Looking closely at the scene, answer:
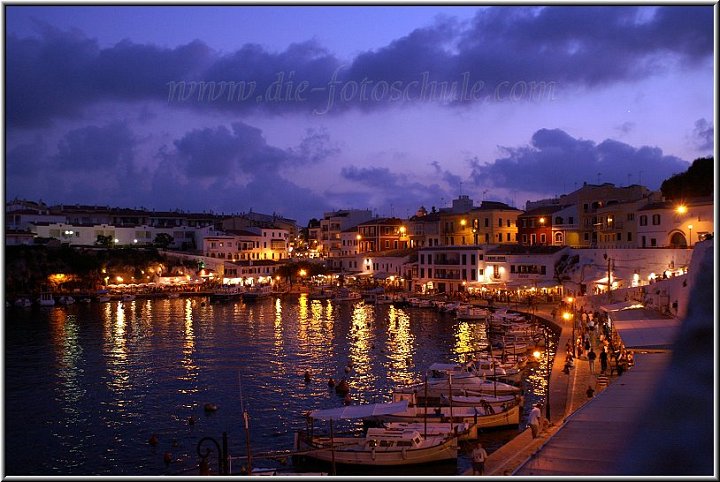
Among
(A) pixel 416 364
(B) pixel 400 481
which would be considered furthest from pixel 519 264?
(B) pixel 400 481

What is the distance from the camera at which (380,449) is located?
16047 millimetres

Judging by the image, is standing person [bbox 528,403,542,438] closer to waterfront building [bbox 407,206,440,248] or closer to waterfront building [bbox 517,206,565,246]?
waterfront building [bbox 517,206,565,246]

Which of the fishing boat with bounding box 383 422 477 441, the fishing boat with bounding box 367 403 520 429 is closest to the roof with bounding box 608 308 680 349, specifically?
the fishing boat with bounding box 367 403 520 429

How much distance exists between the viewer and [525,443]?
16078 mm

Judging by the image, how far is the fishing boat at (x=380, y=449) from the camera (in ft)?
52.2

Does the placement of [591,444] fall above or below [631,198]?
below

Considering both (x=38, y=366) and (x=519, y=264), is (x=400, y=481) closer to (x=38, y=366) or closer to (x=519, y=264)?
(x=38, y=366)

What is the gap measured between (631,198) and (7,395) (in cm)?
5049

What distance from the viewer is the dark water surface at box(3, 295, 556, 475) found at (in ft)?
60.8

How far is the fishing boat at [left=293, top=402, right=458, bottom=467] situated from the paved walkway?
4.10ft

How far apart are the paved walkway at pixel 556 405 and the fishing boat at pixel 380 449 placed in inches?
49.2

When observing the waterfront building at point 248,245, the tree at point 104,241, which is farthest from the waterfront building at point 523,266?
the tree at point 104,241

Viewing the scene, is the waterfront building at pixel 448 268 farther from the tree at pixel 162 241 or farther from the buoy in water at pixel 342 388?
the tree at pixel 162 241

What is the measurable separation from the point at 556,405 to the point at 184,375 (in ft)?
53.0
